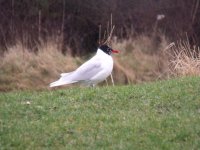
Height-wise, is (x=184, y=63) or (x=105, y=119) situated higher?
(x=184, y=63)

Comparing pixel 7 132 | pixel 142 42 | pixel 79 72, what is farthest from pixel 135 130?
pixel 142 42

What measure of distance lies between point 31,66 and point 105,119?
7.78 meters

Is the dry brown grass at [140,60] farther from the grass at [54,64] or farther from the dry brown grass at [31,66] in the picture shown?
the dry brown grass at [31,66]

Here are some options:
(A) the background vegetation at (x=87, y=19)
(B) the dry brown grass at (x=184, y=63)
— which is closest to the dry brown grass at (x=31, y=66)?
(A) the background vegetation at (x=87, y=19)

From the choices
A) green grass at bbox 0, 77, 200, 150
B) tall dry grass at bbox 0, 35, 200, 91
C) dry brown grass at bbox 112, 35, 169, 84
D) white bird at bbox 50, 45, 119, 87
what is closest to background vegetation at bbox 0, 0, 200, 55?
dry brown grass at bbox 112, 35, 169, 84

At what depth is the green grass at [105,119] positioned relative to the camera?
6941 millimetres

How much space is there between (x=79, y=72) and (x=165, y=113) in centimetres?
340

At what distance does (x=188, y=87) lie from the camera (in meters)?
9.54

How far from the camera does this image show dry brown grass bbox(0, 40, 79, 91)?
571 inches

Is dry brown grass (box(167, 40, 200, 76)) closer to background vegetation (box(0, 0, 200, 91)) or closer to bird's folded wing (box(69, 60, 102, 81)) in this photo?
background vegetation (box(0, 0, 200, 91))

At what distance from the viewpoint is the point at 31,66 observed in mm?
15289

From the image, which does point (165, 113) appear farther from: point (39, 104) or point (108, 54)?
point (108, 54)

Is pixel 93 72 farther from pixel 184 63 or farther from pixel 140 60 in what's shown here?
pixel 140 60

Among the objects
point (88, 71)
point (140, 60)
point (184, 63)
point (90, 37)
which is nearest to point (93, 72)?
point (88, 71)
